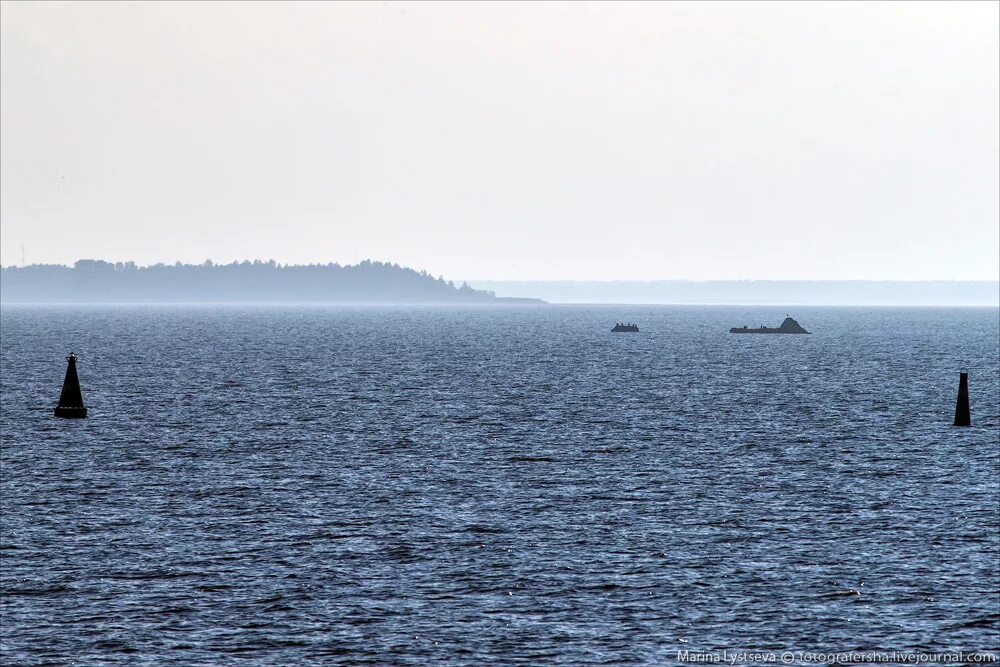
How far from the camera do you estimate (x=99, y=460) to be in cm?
6044

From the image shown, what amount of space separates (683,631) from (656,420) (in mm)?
53979

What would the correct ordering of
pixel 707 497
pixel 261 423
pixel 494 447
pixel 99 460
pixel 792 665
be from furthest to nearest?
pixel 261 423 → pixel 494 447 → pixel 99 460 → pixel 707 497 → pixel 792 665

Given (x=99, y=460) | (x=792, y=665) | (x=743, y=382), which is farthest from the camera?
(x=743, y=382)

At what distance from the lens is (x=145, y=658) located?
28469mm

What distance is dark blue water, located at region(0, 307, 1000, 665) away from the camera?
30734 millimetres

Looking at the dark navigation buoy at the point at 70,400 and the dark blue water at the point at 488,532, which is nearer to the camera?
the dark blue water at the point at 488,532

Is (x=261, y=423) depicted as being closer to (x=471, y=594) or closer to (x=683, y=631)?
(x=471, y=594)

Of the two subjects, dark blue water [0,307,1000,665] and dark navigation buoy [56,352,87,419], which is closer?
dark blue water [0,307,1000,665]

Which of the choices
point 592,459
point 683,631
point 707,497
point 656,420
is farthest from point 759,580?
point 656,420

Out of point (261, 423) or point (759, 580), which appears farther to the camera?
point (261, 423)

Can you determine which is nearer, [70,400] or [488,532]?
[488,532]

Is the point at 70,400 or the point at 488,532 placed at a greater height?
the point at 70,400

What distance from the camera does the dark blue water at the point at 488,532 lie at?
101 feet

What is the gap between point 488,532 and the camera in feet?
140
